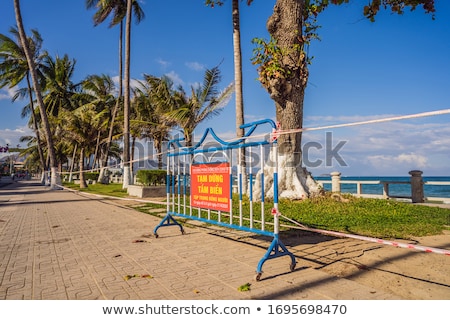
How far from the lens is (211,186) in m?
5.66

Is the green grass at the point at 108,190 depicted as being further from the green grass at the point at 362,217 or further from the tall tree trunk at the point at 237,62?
the green grass at the point at 362,217

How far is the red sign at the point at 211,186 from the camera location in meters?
5.29

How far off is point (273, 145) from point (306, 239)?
282 cm

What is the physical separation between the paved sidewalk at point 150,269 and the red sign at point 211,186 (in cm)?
76

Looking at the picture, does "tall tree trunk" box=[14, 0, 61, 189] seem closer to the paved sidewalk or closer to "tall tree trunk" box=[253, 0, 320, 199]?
"tall tree trunk" box=[253, 0, 320, 199]

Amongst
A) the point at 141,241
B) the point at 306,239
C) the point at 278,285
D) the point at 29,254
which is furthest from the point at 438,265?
the point at 29,254

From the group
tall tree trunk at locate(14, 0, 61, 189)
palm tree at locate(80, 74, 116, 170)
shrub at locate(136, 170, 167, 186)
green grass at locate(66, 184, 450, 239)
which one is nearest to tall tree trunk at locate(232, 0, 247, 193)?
green grass at locate(66, 184, 450, 239)

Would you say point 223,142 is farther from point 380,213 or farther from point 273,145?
point 380,213

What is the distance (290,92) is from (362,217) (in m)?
4.63

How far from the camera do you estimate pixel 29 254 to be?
5.50m

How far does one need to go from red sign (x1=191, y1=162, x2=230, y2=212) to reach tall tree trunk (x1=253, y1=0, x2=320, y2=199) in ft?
18.3

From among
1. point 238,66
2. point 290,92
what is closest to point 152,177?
point 238,66

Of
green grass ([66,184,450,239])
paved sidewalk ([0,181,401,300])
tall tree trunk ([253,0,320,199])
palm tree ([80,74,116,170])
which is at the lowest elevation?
paved sidewalk ([0,181,401,300])

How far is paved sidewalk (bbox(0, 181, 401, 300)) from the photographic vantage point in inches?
140
